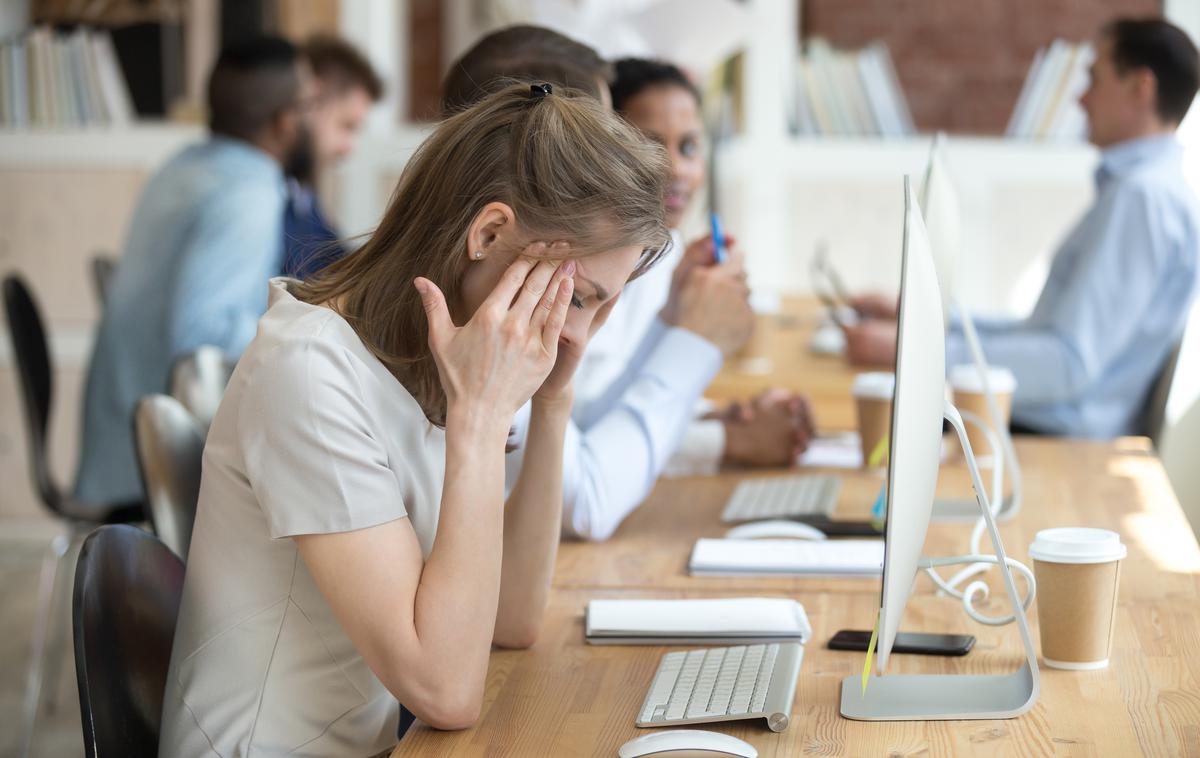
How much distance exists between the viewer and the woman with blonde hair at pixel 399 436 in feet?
3.54

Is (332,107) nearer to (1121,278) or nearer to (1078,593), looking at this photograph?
(1121,278)

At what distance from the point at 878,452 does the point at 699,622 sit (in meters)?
0.73

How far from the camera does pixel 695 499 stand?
1.93 m

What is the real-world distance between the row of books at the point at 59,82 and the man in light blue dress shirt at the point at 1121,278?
9.17 feet

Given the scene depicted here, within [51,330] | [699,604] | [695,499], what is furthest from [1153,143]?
[51,330]

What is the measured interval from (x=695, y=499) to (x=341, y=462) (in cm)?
93

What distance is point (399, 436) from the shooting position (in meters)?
1.20

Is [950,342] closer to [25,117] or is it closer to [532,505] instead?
[532,505]

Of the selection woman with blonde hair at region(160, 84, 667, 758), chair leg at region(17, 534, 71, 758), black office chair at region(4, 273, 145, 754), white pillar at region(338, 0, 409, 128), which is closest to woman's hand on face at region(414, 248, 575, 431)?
woman with blonde hair at region(160, 84, 667, 758)

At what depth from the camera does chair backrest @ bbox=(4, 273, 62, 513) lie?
2705mm

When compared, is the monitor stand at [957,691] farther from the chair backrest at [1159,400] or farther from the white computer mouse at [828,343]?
the white computer mouse at [828,343]

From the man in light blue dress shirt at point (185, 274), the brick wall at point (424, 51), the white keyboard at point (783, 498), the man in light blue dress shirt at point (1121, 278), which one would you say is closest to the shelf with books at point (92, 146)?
the brick wall at point (424, 51)

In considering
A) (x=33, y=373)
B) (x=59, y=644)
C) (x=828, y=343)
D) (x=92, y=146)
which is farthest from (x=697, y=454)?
(x=92, y=146)

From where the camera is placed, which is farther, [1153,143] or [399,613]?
[1153,143]
